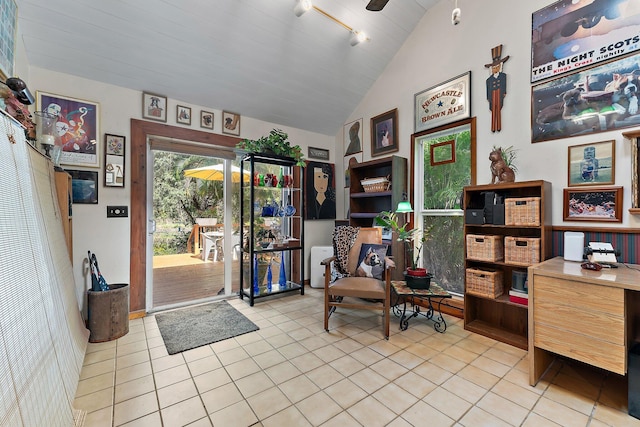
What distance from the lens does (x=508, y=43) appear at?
2.71 m

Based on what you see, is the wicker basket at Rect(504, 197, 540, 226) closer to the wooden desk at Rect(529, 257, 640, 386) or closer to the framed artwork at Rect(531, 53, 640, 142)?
the wooden desk at Rect(529, 257, 640, 386)

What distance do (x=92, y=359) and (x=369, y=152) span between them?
3.98 m

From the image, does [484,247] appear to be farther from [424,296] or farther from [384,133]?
[384,133]

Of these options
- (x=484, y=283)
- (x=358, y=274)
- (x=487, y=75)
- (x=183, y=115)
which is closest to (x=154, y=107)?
(x=183, y=115)

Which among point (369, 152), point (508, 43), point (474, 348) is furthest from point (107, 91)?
point (474, 348)

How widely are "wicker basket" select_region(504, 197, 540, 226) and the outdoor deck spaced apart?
3429 mm

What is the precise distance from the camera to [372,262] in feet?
10.3

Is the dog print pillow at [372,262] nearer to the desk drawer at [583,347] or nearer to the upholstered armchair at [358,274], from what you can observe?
the upholstered armchair at [358,274]

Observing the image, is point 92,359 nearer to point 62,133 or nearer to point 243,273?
point 243,273

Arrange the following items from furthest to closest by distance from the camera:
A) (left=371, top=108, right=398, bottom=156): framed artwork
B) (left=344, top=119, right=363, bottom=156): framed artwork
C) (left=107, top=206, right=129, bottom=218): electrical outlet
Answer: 1. (left=344, top=119, right=363, bottom=156): framed artwork
2. (left=371, top=108, right=398, bottom=156): framed artwork
3. (left=107, top=206, right=129, bottom=218): electrical outlet

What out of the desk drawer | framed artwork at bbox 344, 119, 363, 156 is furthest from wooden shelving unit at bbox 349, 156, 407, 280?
the desk drawer

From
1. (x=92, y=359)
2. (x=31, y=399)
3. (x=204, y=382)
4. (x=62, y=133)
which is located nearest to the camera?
(x=31, y=399)

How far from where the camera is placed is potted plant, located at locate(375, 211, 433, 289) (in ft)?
9.37

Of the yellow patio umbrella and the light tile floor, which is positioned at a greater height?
the yellow patio umbrella
